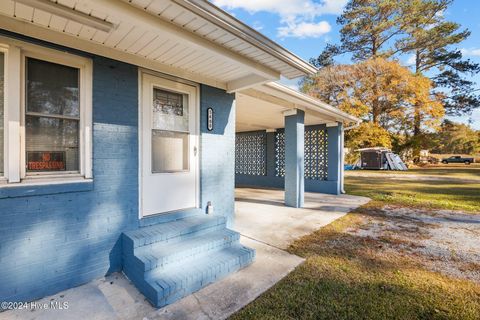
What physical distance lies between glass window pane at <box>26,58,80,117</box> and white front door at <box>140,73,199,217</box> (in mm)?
727

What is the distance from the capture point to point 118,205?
2744 millimetres

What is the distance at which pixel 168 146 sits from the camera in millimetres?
3312

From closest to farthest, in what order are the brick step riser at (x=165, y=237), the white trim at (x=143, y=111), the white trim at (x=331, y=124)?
the brick step riser at (x=165, y=237) < the white trim at (x=143, y=111) < the white trim at (x=331, y=124)

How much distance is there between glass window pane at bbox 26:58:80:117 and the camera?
7.52ft

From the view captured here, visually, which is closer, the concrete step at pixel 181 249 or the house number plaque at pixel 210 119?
the concrete step at pixel 181 249

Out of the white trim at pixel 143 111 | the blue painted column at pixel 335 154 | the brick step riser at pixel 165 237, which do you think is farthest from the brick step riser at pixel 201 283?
the blue painted column at pixel 335 154

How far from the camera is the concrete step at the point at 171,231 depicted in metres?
2.63

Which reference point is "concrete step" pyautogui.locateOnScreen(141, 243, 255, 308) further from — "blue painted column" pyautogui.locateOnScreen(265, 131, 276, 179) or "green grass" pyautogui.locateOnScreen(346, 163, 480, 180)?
"green grass" pyautogui.locateOnScreen(346, 163, 480, 180)

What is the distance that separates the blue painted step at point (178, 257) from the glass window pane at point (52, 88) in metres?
1.56

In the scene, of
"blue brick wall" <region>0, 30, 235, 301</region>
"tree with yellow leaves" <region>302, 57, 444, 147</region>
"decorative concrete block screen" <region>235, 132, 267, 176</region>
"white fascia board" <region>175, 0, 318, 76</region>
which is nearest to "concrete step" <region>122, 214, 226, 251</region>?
"blue brick wall" <region>0, 30, 235, 301</region>

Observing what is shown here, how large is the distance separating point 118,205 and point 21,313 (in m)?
1.18

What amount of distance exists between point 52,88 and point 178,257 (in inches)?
87.9

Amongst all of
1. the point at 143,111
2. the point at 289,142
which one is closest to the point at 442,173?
the point at 289,142

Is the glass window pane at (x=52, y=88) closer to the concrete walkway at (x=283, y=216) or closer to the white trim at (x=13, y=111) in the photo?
the white trim at (x=13, y=111)
